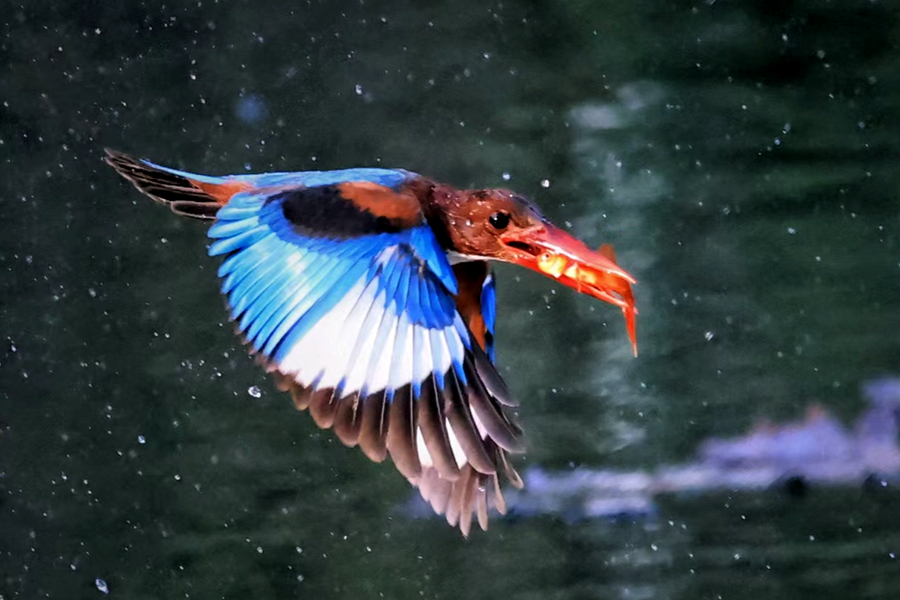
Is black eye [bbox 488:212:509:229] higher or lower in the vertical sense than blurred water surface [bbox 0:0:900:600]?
higher

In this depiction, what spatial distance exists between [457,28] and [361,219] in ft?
1.76

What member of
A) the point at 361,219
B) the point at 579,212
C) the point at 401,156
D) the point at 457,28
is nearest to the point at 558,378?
the point at 579,212

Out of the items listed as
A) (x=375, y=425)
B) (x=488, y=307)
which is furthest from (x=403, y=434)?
(x=488, y=307)

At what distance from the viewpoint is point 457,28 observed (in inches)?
57.9

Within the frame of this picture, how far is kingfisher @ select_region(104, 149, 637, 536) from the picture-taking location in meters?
0.91

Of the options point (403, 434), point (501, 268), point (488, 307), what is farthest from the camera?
point (501, 268)

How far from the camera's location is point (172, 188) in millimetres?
1181

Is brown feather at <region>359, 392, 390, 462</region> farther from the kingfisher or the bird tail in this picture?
the bird tail

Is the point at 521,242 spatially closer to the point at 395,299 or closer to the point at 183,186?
the point at 395,299

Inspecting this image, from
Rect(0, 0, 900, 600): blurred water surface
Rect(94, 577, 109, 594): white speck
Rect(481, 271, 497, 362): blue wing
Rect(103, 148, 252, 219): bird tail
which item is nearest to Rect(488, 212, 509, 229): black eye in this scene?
Rect(481, 271, 497, 362): blue wing

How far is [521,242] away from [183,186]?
0.37 metres

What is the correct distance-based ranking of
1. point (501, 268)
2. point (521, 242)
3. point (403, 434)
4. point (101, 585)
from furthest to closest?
point (101, 585)
point (501, 268)
point (521, 242)
point (403, 434)

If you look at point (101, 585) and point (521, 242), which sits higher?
point (521, 242)

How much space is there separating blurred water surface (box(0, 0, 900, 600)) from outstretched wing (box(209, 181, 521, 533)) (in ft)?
1.42
